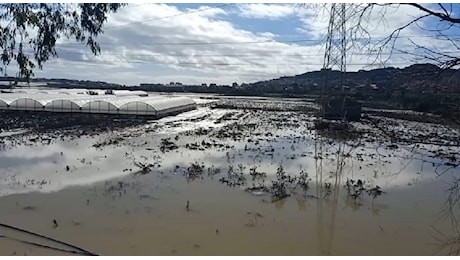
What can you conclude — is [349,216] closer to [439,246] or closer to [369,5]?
[439,246]

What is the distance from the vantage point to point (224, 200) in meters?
8.81

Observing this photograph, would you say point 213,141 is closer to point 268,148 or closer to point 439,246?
point 268,148

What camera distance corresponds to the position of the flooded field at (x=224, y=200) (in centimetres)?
632

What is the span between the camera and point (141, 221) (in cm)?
729

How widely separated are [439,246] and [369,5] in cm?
549

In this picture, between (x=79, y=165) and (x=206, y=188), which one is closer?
(x=206, y=188)

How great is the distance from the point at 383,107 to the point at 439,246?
37.9 m

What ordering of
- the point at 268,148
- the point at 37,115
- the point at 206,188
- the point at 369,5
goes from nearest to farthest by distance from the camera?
1. the point at 369,5
2. the point at 206,188
3. the point at 268,148
4. the point at 37,115

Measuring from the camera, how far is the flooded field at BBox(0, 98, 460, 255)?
632 centimetres

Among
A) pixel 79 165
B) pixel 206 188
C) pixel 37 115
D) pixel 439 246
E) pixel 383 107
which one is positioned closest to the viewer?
pixel 439 246

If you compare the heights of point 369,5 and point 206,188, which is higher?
point 369,5

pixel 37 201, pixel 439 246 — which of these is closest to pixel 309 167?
pixel 439 246

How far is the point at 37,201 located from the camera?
8.31m

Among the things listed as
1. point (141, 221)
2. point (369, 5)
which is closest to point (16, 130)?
point (141, 221)
